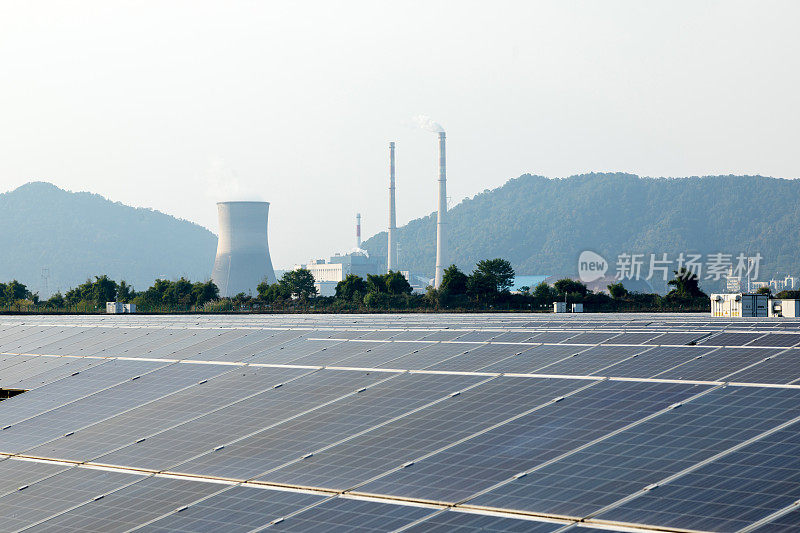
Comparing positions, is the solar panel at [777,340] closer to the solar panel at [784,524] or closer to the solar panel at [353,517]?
the solar panel at [784,524]

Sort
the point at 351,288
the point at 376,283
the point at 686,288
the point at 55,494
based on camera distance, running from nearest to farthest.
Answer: the point at 55,494 → the point at 686,288 → the point at 351,288 → the point at 376,283

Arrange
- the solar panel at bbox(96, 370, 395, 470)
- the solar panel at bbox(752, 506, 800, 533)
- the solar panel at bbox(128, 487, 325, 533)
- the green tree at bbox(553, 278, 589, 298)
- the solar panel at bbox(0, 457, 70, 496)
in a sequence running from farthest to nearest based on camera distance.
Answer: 1. the green tree at bbox(553, 278, 589, 298)
2. the solar panel at bbox(96, 370, 395, 470)
3. the solar panel at bbox(0, 457, 70, 496)
4. the solar panel at bbox(128, 487, 325, 533)
5. the solar panel at bbox(752, 506, 800, 533)

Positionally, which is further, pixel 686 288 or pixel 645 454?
pixel 686 288

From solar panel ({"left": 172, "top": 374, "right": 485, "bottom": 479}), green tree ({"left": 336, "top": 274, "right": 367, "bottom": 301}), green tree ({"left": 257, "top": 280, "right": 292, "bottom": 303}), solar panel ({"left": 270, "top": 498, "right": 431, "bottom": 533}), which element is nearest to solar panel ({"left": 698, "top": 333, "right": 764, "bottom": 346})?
solar panel ({"left": 172, "top": 374, "right": 485, "bottom": 479})

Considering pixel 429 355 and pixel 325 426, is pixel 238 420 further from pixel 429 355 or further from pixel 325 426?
pixel 429 355

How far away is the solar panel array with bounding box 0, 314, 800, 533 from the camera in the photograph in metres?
22.4

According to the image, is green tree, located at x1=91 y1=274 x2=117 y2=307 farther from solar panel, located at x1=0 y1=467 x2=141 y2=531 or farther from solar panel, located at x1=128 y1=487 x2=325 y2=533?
solar panel, located at x1=128 y1=487 x2=325 y2=533

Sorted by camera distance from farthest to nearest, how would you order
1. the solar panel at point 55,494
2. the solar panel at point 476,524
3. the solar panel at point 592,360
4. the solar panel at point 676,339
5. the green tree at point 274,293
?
the green tree at point 274,293
the solar panel at point 676,339
the solar panel at point 592,360
the solar panel at point 55,494
the solar panel at point 476,524

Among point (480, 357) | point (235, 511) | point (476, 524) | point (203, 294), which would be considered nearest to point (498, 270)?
point (203, 294)

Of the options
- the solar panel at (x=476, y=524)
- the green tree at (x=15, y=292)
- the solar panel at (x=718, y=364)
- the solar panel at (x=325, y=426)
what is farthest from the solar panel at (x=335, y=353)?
the green tree at (x=15, y=292)

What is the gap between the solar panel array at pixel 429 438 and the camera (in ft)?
73.5

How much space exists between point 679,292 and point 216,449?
398 feet

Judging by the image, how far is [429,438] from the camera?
28.8 meters

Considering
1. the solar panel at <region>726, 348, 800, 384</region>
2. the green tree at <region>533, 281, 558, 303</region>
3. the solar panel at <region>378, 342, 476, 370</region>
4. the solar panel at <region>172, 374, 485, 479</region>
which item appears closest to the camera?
the solar panel at <region>726, 348, 800, 384</region>
